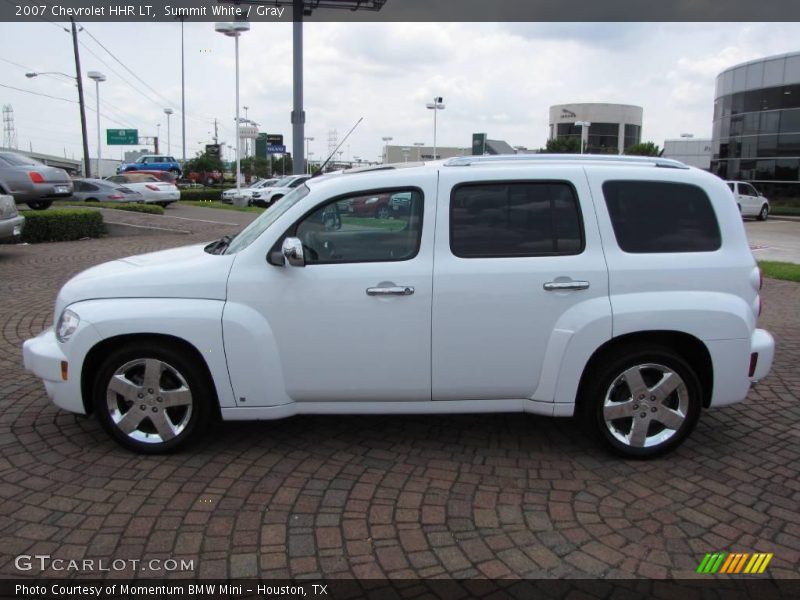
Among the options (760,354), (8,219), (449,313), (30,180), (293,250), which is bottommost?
(760,354)

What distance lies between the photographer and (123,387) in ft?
13.4

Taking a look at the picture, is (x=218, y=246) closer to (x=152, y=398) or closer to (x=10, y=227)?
(x=152, y=398)

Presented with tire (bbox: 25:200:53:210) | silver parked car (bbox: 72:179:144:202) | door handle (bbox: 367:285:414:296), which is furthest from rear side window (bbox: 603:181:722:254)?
silver parked car (bbox: 72:179:144:202)

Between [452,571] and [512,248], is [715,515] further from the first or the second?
[512,248]

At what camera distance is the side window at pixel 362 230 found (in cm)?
407

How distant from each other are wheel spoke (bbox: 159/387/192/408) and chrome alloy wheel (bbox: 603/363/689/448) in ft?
8.35

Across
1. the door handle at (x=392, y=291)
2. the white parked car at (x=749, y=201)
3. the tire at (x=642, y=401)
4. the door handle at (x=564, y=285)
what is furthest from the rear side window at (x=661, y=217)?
the white parked car at (x=749, y=201)

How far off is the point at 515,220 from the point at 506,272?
0.35m

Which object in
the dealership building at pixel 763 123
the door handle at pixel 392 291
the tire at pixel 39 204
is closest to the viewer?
the door handle at pixel 392 291

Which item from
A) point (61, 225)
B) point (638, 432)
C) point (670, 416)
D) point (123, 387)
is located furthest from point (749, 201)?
point (123, 387)

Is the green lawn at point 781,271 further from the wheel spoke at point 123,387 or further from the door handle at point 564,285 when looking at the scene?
the wheel spoke at point 123,387

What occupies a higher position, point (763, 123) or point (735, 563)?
point (763, 123)

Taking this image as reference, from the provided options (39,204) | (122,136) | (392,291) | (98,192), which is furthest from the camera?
(122,136)

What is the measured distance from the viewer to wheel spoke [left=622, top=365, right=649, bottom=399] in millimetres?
4051
